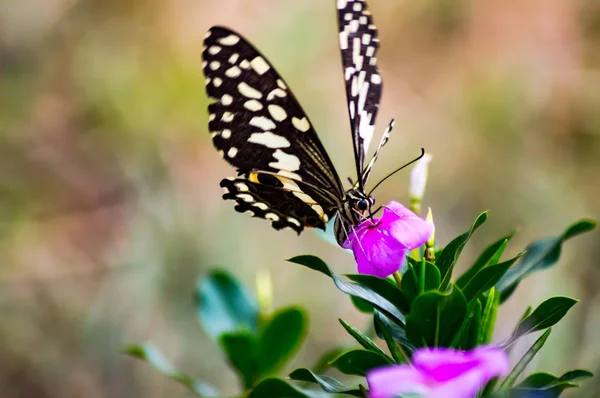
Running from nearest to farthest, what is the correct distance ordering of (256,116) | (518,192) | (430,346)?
(430,346), (256,116), (518,192)

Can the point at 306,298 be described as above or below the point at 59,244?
below

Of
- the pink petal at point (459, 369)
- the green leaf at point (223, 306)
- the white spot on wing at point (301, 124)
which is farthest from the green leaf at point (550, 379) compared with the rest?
the green leaf at point (223, 306)

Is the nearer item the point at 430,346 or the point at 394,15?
the point at 430,346

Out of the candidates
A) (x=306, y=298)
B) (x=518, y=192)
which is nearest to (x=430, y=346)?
(x=306, y=298)

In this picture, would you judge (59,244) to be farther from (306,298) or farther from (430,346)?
(430,346)

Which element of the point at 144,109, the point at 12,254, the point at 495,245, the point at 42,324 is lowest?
the point at 42,324

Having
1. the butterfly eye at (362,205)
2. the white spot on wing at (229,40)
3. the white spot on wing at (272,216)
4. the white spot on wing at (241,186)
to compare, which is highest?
the white spot on wing at (229,40)

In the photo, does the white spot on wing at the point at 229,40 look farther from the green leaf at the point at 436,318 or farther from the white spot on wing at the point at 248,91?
the green leaf at the point at 436,318

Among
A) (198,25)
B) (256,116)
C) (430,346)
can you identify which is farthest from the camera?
(198,25)

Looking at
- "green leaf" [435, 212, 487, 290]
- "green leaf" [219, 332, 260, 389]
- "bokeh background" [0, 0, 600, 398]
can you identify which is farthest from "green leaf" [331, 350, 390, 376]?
"bokeh background" [0, 0, 600, 398]

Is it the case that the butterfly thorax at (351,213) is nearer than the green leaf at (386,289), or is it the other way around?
the green leaf at (386,289)
